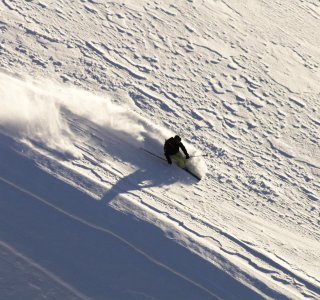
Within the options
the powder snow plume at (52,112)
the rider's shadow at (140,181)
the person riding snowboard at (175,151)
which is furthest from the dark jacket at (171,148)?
the powder snow plume at (52,112)

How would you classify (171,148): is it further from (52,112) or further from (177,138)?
(52,112)

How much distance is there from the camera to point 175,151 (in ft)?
27.5

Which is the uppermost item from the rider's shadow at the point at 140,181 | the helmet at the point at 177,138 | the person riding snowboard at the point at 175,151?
the helmet at the point at 177,138

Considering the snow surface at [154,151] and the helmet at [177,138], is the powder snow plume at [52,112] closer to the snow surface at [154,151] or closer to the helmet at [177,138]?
the snow surface at [154,151]

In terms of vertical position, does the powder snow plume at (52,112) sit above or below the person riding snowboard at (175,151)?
→ below

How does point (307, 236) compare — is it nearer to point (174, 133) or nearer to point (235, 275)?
point (235, 275)

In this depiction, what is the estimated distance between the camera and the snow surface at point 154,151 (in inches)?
315

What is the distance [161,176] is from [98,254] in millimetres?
1762

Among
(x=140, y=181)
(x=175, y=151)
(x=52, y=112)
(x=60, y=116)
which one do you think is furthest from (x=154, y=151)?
(x=52, y=112)

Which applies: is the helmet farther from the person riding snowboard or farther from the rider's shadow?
the rider's shadow

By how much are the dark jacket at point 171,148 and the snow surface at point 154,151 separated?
357 millimetres

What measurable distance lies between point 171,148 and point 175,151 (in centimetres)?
11

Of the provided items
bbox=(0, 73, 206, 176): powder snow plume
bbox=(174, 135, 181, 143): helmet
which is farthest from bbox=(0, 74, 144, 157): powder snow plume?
bbox=(174, 135, 181, 143): helmet

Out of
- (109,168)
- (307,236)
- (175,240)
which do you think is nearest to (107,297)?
(175,240)
